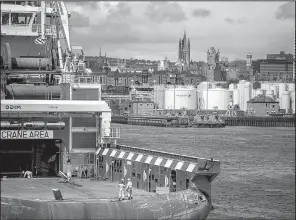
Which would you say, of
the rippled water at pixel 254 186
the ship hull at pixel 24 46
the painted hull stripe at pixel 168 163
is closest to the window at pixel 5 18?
the ship hull at pixel 24 46

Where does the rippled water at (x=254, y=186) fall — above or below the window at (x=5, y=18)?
below

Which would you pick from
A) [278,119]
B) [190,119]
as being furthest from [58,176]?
[278,119]

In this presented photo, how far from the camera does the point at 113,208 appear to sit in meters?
15.1

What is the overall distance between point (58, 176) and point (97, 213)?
200 inches

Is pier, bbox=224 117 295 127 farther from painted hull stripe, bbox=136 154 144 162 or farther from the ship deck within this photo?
the ship deck

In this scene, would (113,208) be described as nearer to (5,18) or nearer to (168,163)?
(168,163)

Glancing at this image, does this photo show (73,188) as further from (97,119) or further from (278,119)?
(278,119)

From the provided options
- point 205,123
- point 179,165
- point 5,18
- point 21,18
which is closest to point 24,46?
point 21,18

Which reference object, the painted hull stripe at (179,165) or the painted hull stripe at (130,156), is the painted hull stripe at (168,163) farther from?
the painted hull stripe at (130,156)

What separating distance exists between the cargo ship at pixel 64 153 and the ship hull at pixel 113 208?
2cm

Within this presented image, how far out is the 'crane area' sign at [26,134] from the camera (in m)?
16.9

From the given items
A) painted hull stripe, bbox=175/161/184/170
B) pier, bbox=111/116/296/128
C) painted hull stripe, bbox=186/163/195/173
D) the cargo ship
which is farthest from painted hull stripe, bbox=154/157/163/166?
pier, bbox=111/116/296/128

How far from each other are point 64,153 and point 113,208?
5323mm

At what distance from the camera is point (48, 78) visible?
20.2 meters
